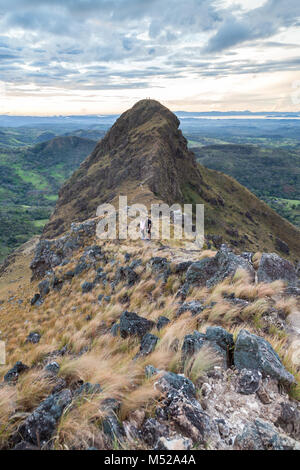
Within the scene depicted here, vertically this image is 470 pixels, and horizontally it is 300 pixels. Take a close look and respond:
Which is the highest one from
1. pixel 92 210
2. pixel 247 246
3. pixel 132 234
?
pixel 132 234

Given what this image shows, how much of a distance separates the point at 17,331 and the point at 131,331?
9332 mm

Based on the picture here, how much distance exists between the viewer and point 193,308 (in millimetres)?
7066

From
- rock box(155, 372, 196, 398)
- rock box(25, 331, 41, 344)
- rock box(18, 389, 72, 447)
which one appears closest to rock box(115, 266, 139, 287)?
rock box(25, 331, 41, 344)

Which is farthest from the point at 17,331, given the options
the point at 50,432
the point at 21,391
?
the point at 50,432

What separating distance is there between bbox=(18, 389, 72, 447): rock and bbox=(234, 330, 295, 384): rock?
2.79 meters

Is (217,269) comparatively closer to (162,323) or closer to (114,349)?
(162,323)

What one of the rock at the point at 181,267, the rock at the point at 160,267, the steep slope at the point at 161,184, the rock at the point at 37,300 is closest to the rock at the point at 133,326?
the rock at the point at 160,267

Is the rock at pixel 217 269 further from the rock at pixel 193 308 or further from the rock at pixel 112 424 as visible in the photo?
the rock at pixel 112 424

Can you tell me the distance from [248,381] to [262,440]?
95 cm

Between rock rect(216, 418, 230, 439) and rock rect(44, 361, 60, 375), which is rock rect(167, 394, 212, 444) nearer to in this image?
rock rect(216, 418, 230, 439)

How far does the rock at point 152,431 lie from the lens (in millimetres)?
3098

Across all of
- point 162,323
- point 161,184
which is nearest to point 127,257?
point 162,323
